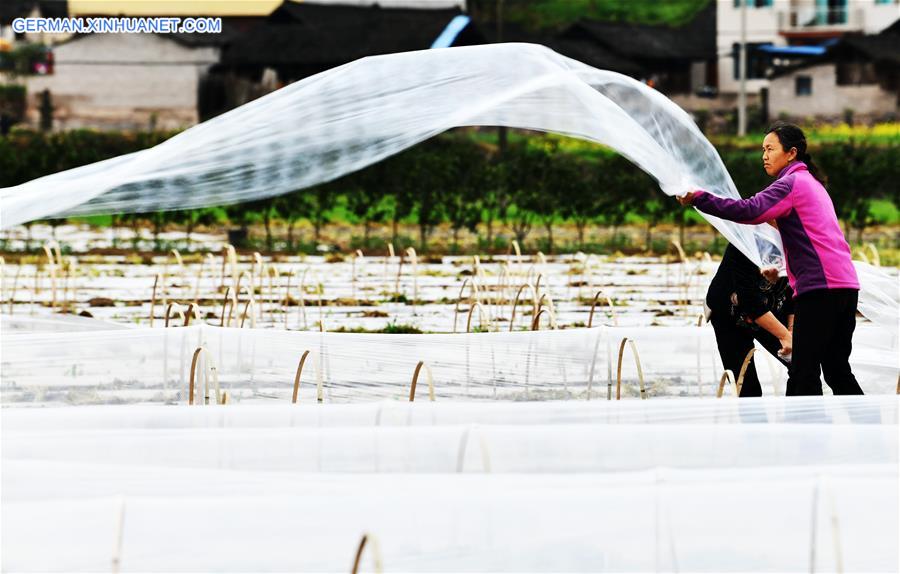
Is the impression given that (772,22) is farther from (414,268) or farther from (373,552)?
(373,552)

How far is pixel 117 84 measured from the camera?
95.8 ft

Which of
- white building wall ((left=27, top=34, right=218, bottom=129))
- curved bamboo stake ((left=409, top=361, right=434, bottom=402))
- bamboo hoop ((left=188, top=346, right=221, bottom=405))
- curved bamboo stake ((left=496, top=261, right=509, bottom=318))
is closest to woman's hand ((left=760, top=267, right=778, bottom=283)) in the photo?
curved bamboo stake ((left=409, top=361, right=434, bottom=402))

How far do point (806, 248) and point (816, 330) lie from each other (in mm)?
285

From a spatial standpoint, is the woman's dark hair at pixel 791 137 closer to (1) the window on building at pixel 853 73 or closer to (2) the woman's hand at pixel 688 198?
(2) the woman's hand at pixel 688 198

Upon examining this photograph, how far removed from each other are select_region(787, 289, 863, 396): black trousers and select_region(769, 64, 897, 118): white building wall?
29.6m

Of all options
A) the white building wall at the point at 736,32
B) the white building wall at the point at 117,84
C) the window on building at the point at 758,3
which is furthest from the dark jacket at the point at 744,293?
the window on building at the point at 758,3

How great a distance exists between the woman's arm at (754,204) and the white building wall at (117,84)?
25.7 meters

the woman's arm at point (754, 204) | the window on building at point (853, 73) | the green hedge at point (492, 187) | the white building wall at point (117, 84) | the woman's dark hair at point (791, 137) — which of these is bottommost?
the woman's arm at point (754, 204)

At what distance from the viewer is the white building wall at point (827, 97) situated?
3253cm

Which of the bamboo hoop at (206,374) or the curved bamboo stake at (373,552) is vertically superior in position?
the bamboo hoop at (206,374)

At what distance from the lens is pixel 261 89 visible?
30.4 meters

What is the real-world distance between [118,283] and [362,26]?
796 inches

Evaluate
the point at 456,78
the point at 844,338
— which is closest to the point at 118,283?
the point at 456,78

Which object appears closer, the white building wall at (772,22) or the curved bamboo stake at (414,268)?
the curved bamboo stake at (414,268)
